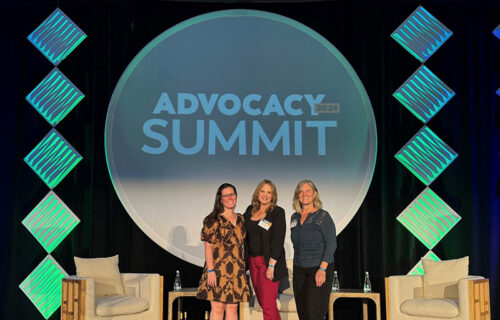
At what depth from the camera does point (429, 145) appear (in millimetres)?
6211

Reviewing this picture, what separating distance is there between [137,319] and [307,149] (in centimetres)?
242

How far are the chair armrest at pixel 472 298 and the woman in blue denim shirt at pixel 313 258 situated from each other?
1.35 meters

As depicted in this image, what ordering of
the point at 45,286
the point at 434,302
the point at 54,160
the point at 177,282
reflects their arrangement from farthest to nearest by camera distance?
the point at 54,160, the point at 45,286, the point at 177,282, the point at 434,302

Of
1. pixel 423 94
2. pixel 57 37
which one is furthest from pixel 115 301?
pixel 423 94

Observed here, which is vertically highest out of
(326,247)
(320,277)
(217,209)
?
(217,209)

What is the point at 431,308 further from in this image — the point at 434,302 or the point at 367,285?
the point at 367,285

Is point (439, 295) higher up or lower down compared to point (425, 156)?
lower down

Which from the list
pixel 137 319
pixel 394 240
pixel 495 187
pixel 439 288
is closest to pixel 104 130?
pixel 137 319

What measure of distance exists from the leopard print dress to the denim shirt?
0.49m

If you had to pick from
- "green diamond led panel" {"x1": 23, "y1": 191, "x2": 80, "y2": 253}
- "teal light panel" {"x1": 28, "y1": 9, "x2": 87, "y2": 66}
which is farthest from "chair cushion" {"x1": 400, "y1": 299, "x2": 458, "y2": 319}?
"teal light panel" {"x1": 28, "y1": 9, "x2": 87, "y2": 66}

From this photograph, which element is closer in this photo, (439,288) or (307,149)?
(439,288)

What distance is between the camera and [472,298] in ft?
16.2

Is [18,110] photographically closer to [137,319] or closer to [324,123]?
[137,319]

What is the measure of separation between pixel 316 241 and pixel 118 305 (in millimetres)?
1844
